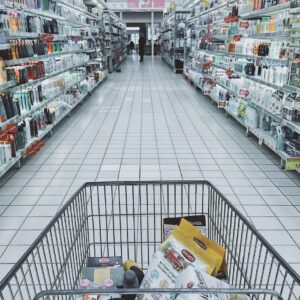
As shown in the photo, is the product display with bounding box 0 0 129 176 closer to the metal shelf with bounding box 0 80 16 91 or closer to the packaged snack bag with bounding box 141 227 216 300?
the metal shelf with bounding box 0 80 16 91

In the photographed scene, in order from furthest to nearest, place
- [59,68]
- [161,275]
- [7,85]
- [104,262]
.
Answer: [59,68] → [7,85] → [104,262] → [161,275]

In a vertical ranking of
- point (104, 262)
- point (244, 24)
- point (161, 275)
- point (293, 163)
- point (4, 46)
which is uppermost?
point (244, 24)

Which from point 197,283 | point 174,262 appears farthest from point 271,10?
point 197,283

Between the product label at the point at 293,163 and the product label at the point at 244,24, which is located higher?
the product label at the point at 244,24

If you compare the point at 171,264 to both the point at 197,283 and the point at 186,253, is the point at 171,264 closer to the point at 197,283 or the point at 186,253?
the point at 186,253

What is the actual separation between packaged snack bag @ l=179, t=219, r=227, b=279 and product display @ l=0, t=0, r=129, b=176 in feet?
10.8

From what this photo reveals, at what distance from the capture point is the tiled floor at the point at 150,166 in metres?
3.42

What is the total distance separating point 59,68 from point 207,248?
6.68 m

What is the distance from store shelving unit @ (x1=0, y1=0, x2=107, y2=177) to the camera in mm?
4688

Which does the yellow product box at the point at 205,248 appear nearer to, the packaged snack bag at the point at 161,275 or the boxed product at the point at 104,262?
the packaged snack bag at the point at 161,275

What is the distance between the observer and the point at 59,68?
24.5 feet

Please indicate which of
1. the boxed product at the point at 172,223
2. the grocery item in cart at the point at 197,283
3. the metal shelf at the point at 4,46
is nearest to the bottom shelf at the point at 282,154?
the boxed product at the point at 172,223

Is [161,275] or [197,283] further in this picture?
[161,275]

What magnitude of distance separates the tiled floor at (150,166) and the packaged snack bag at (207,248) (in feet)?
5.11
